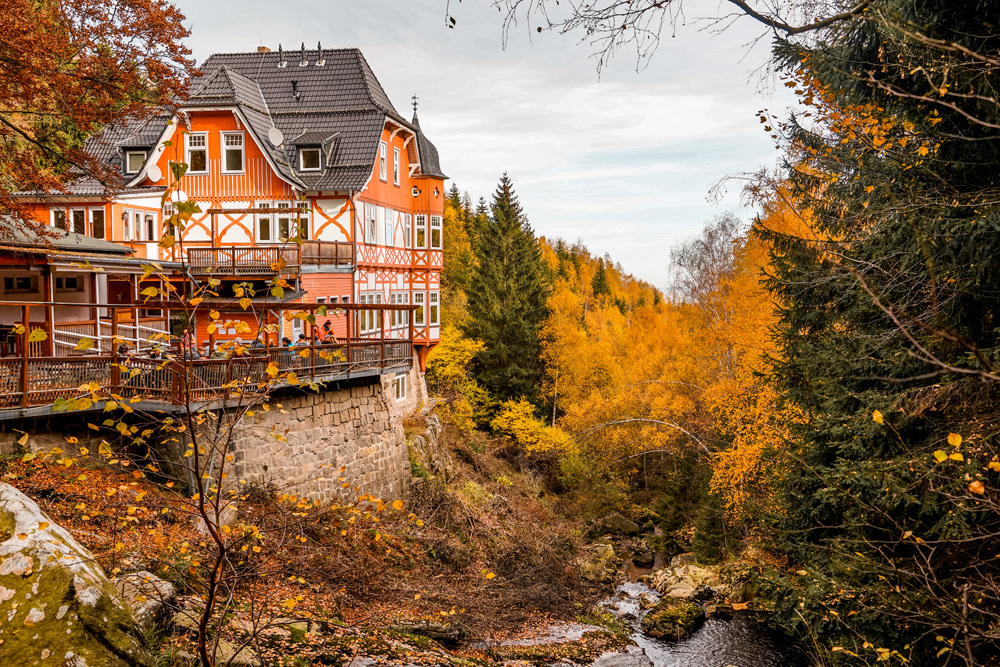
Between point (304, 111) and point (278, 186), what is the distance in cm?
401

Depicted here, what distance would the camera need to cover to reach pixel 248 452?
12125mm

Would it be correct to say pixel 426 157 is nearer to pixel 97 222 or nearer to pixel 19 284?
pixel 97 222

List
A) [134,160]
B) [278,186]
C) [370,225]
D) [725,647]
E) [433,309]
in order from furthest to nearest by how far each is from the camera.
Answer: [433,309], [370,225], [134,160], [278,186], [725,647]

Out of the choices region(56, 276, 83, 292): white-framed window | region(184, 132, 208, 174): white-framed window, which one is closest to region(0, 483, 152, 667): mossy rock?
region(56, 276, 83, 292): white-framed window

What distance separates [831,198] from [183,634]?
37.7 feet

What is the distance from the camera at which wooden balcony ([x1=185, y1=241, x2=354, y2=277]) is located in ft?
62.5

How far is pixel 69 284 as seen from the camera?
1627 centimetres

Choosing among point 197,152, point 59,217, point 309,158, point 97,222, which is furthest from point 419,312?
point 59,217

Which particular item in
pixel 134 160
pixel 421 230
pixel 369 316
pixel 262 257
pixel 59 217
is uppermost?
pixel 134 160

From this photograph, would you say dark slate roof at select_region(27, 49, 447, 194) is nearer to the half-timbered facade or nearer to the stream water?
the half-timbered facade

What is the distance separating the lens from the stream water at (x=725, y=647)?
13750mm

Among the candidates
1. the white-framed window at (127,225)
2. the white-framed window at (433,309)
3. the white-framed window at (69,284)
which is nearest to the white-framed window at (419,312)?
the white-framed window at (433,309)

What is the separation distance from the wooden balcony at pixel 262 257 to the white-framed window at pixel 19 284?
13.4ft

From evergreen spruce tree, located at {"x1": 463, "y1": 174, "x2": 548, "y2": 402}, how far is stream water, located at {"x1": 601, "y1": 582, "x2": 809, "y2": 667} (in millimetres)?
16691
